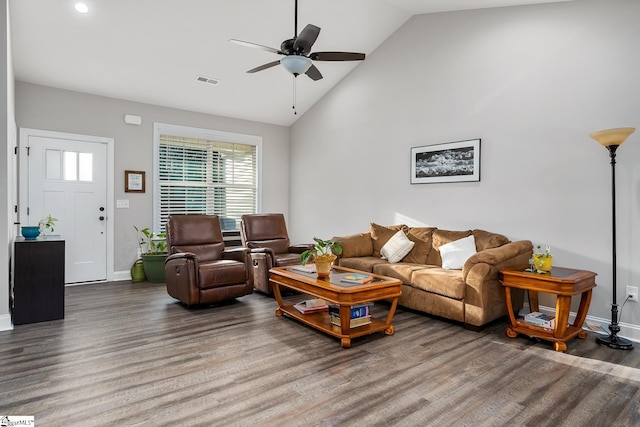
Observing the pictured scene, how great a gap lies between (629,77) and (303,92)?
14.0 feet

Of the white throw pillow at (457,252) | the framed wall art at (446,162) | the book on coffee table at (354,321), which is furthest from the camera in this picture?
the framed wall art at (446,162)

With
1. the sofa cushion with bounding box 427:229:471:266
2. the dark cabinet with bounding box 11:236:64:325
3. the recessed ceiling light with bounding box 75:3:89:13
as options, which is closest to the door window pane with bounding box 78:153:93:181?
the dark cabinet with bounding box 11:236:64:325

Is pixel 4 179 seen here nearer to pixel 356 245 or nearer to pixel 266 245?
pixel 266 245

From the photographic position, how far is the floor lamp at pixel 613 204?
2.90 m

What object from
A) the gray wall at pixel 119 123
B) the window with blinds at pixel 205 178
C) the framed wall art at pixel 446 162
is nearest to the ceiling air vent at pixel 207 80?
the gray wall at pixel 119 123

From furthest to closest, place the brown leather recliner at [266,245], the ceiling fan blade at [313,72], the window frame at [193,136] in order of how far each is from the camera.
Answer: the window frame at [193,136] < the brown leather recliner at [266,245] < the ceiling fan blade at [313,72]

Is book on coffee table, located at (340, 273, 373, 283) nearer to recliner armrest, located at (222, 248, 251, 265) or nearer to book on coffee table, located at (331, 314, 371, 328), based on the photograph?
book on coffee table, located at (331, 314, 371, 328)

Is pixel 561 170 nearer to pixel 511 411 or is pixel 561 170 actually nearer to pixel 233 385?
pixel 511 411

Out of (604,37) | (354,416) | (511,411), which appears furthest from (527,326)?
(604,37)

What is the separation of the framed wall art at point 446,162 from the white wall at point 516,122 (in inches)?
3.5

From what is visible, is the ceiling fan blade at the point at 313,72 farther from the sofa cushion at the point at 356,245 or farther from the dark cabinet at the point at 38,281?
the dark cabinet at the point at 38,281

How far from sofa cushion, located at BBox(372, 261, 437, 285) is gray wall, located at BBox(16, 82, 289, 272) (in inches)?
149

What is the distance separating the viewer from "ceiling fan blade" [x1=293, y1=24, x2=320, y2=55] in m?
3.07

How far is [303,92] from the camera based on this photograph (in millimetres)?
6059
